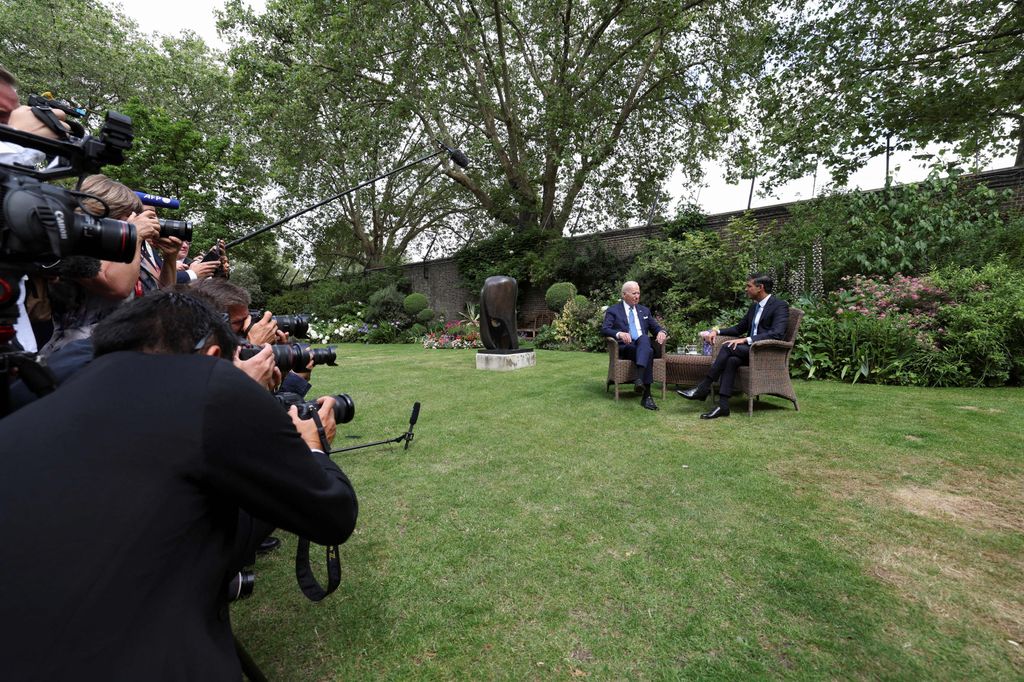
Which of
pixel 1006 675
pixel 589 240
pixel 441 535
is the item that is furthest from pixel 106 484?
pixel 589 240

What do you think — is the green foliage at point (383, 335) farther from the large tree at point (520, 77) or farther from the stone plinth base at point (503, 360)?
the stone plinth base at point (503, 360)

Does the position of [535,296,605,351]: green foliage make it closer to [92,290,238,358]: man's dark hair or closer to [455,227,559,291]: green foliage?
[455,227,559,291]: green foliage

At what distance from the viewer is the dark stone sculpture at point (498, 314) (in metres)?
8.13

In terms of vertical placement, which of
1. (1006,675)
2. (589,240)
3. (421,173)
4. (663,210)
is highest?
(421,173)

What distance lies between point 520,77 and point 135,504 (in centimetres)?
1606

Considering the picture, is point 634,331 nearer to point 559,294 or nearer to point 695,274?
point 695,274

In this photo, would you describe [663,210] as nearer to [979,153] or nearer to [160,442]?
[979,153]

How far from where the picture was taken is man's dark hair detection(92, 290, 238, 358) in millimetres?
999

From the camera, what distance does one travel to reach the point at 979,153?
35.1ft

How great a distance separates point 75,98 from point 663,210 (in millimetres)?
20033

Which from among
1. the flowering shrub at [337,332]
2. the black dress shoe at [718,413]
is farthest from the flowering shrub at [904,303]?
the flowering shrub at [337,332]

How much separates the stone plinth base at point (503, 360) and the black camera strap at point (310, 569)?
634 centimetres

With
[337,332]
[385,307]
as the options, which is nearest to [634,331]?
[385,307]

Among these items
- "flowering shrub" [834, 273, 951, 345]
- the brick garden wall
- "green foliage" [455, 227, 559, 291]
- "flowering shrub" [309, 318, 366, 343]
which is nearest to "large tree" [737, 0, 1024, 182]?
the brick garden wall
